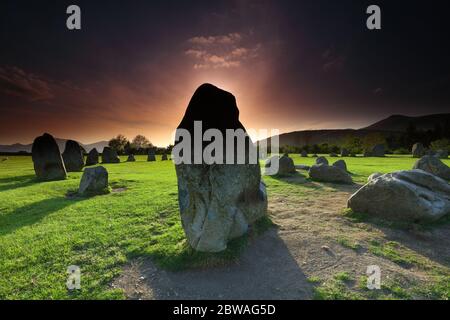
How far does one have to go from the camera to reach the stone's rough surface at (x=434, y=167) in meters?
13.0

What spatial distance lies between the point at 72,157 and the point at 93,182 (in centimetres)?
1364

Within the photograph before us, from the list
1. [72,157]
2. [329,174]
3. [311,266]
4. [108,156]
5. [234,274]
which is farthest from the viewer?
[108,156]

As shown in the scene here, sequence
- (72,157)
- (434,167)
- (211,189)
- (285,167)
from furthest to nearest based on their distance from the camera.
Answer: (72,157) → (285,167) → (434,167) → (211,189)

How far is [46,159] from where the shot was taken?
1661cm

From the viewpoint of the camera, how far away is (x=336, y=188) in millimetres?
12000

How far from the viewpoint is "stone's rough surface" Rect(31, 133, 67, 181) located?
16.4 metres

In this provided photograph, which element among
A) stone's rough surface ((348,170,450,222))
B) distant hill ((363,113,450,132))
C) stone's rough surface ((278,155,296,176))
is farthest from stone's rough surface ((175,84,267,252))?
distant hill ((363,113,450,132))

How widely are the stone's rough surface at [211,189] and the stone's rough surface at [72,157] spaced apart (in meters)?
22.1

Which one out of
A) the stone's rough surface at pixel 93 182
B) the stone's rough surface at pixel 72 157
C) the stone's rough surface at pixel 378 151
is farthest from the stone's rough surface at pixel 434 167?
the stone's rough surface at pixel 378 151

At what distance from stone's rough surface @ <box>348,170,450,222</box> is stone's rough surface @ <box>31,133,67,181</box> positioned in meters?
18.7

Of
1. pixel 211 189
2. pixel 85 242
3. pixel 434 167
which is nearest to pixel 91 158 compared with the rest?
pixel 85 242

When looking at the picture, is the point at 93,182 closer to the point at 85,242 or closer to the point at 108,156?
the point at 85,242

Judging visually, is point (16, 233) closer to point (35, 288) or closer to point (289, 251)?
point (35, 288)

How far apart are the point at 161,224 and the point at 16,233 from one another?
14.3 ft
